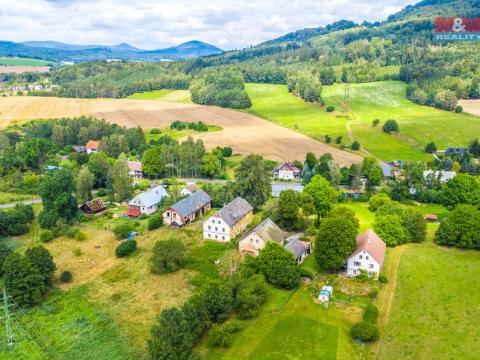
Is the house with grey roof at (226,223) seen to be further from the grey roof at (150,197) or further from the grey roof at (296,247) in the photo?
the grey roof at (150,197)

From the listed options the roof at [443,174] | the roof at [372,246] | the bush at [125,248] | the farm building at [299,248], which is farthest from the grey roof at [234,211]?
the roof at [443,174]

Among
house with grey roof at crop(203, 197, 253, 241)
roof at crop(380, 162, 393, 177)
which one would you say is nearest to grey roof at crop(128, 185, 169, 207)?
house with grey roof at crop(203, 197, 253, 241)

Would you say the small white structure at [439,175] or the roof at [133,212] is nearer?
the roof at [133,212]

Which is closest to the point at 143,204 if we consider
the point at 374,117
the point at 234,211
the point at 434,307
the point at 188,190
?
the point at 188,190

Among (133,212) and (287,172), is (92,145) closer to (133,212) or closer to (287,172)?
(133,212)

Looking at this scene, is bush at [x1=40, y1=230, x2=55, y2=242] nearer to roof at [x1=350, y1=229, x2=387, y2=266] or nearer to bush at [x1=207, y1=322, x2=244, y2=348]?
bush at [x1=207, y1=322, x2=244, y2=348]

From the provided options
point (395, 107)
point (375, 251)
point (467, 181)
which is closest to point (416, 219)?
point (375, 251)
